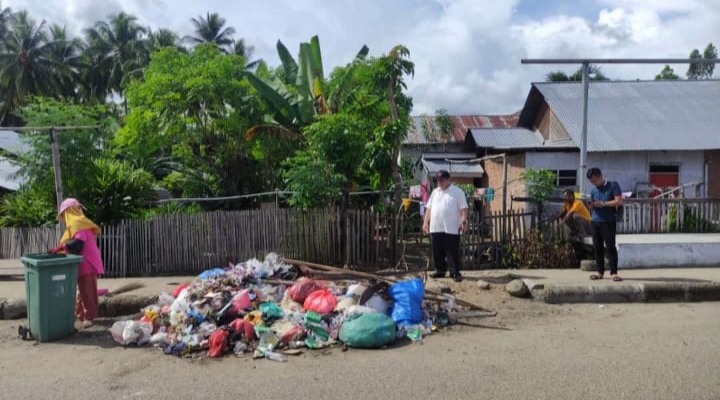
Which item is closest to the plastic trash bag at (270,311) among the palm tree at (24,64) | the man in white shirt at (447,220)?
the man in white shirt at (447,220)

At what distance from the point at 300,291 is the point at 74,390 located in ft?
9.24

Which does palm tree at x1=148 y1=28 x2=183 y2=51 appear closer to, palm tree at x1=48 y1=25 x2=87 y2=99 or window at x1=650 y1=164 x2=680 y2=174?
palm tree at x1=48 y1=25 x2=87 y2=99

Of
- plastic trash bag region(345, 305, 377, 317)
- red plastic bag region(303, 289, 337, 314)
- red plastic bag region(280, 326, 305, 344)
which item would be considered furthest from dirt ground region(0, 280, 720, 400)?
red plastic bag region(303, 289, 337, 314)

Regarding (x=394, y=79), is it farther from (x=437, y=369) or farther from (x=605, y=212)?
(x=437, y=369)

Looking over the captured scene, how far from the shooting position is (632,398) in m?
4.42

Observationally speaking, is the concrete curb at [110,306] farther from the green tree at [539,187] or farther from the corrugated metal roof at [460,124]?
the corrugated metal roof at [460,124]

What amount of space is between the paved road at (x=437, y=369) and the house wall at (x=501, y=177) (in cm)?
1054

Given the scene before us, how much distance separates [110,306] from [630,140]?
16.5 meters

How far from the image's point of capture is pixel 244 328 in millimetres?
6234

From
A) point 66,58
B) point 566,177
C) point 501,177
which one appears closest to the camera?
point 566,177

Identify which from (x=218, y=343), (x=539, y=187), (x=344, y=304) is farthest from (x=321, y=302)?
(x=539, y=187)

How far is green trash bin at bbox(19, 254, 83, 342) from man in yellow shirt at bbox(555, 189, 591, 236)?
8255 millimetres

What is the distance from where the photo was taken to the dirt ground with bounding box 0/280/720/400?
4.71 m

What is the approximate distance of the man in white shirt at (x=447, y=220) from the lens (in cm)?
863
